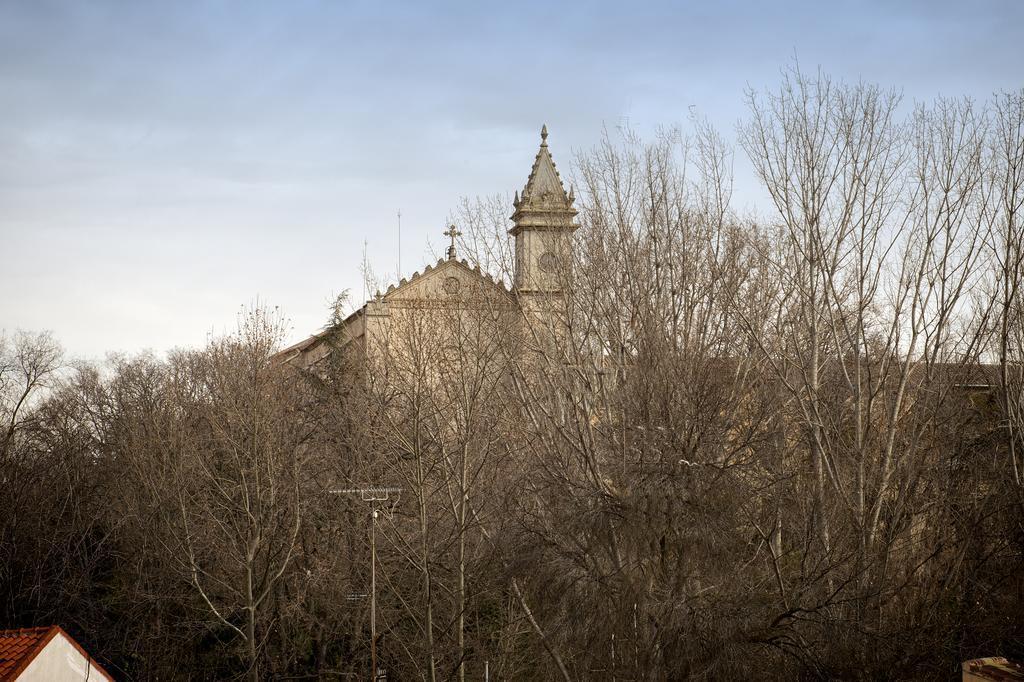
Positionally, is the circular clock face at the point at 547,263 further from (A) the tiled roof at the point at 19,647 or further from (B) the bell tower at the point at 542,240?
(A) the tiled roof at the point at 19,647

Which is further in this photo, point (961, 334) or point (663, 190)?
point (961, 334)

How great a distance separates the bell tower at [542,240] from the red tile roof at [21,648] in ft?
35.5

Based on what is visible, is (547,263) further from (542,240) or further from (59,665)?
(59,665)

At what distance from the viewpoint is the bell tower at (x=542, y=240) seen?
21688mm

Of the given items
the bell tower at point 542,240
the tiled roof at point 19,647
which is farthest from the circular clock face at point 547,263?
the tiled roof at point 19,647

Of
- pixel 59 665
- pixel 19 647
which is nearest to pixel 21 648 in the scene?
pixel 19 647

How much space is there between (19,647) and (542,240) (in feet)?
40.1

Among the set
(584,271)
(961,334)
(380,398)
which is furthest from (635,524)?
(380,398)

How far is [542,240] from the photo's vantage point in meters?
22.0

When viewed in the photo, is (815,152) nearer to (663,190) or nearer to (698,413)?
(663,190)

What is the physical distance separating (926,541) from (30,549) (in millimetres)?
29539

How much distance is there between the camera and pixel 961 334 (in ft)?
72.9

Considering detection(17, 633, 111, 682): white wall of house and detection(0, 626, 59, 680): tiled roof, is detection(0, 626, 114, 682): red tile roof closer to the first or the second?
detection(0, 626, 59, 680): tiled roof

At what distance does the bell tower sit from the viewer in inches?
854
